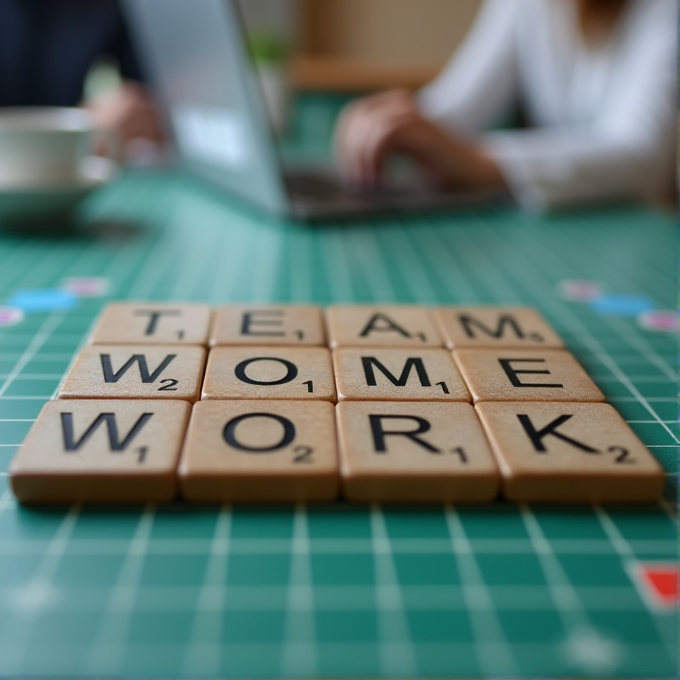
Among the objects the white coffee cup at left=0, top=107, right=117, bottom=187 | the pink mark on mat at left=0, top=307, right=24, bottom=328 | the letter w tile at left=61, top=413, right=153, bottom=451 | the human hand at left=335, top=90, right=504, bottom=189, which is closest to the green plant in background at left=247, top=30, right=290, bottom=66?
the human hand at left=335, top=90, right=504, bottom=189

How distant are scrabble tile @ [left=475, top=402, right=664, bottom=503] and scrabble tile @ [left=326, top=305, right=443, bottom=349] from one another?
0.14m

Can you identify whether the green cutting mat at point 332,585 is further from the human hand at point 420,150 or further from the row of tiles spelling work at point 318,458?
the human hand at point 420,150

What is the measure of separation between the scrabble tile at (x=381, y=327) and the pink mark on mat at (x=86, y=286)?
0.27 metres

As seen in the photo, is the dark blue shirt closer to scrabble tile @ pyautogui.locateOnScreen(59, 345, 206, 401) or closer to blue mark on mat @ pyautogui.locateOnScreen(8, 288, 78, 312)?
blue mark on mat @ pyautogui.locateOnScreen(8, 288, 78, 312)

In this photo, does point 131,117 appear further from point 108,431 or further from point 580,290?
point 108,431

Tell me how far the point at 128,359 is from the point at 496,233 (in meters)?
0.68

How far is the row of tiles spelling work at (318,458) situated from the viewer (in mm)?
392

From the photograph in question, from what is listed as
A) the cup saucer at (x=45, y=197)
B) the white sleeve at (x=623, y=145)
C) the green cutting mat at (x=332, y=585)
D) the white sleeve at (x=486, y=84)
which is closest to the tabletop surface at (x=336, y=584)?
the green cutting mat at (x=332, y=585)

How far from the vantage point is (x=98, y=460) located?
0.40m

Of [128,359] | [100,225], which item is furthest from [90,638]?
[100,225]

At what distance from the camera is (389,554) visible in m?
0.36

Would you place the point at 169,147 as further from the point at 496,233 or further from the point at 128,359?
the point at 128,359

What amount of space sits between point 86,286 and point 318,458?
18.9 inches

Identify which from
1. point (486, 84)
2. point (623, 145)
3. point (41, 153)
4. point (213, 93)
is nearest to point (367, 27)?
point (486, 84)
